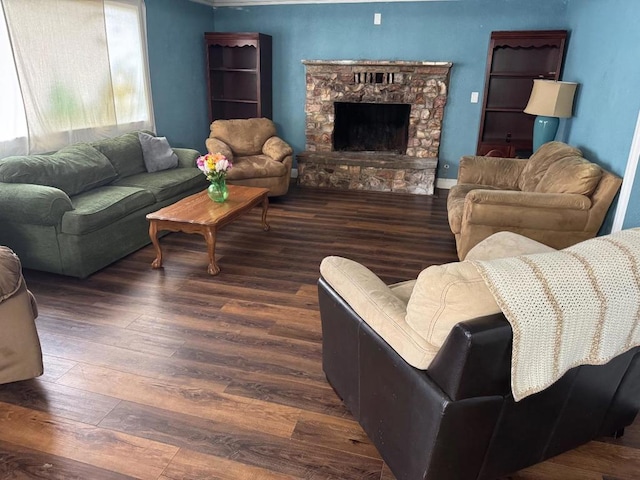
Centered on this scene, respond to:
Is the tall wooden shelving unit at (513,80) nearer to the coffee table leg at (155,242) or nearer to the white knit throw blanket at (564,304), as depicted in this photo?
the coffee table leg at (155,242)

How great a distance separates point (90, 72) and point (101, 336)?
2986 mm

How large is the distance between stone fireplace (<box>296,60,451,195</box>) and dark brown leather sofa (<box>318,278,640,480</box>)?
13.6ft

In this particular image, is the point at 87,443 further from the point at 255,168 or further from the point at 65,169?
the point at 255,168

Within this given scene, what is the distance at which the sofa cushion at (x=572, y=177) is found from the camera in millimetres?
3115

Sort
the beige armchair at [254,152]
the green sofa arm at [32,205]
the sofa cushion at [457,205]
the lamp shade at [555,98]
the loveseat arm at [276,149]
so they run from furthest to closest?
the loveseat arm at [276,149] < the beige armchair at [254,152] < the lamp shade at [555,98] < the sofa cushion at [457,205] < the green sofa arm at [32,205]

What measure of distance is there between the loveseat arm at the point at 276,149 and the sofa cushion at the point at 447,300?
4.05 meters

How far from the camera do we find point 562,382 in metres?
1.43

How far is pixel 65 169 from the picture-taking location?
3.60 metres

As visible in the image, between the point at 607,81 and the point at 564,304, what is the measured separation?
3.23 metres

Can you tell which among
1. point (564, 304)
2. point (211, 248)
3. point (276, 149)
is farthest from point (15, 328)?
point (276, 149)

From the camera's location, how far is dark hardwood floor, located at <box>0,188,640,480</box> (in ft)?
5.68

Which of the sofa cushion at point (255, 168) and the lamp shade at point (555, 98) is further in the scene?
the sofa cushion at point (255, 168)

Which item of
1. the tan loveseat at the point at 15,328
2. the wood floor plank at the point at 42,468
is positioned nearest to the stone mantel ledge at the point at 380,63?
the tan loveseat at the point at 15,328

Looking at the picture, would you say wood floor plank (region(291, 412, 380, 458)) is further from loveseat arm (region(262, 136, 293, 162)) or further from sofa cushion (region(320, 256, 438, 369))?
loveseat arm (region(262, 136, 293, 162))
